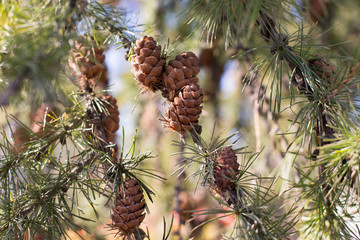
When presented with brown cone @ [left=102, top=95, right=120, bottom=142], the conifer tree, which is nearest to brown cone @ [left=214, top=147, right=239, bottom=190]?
the conifer tree

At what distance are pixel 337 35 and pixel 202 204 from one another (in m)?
1.04

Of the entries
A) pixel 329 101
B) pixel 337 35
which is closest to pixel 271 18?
pixel 329 101

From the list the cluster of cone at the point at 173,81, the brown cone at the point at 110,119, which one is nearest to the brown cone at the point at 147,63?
the cluster of cone at the point at 173,81

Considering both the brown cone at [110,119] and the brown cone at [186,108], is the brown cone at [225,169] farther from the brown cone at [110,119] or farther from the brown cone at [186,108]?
the brown cone at [110,119]

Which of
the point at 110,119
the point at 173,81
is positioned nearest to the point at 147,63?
the point at 173,81

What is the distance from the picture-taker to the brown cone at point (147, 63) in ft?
1.94

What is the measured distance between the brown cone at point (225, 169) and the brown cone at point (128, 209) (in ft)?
0.47

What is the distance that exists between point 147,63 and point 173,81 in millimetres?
58

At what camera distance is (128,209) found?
1.88 ft

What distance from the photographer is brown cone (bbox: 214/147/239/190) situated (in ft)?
1.81

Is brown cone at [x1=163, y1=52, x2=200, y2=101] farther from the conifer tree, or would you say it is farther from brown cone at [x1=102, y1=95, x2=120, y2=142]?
brown cone at [x1=102, y1=95, x2=120, y2=142]

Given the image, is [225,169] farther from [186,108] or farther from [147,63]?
[147,63]

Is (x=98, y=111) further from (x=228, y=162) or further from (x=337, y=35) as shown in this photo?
(x=337, y=35)

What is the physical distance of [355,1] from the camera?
56.9 inches
